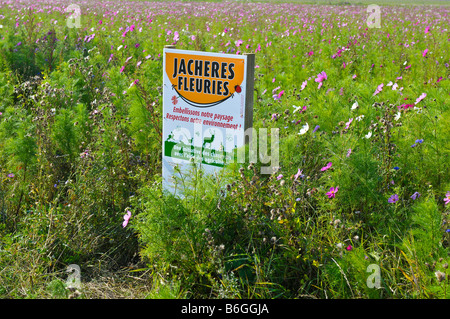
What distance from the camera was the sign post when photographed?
9.82 feet

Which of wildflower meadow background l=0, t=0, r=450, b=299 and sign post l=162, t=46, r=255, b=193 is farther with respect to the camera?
sign post l=162, t=46, r=255, b=193

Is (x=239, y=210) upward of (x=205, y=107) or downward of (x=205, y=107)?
downward

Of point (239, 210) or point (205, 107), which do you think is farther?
point (205, 107)

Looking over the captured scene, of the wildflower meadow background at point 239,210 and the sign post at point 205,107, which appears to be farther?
the sign post at point 205,107

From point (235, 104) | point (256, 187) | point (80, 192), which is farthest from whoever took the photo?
point (80, 192)

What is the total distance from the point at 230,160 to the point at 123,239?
2.97 feet

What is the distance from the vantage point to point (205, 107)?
316 centimetres

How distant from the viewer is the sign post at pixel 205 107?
299cm

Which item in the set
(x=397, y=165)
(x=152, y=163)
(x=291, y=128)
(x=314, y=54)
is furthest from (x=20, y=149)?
(x=314, y=54)

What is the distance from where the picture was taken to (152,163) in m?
3.68

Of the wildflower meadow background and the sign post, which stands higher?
the sign post

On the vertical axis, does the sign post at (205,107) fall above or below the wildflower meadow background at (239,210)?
above
